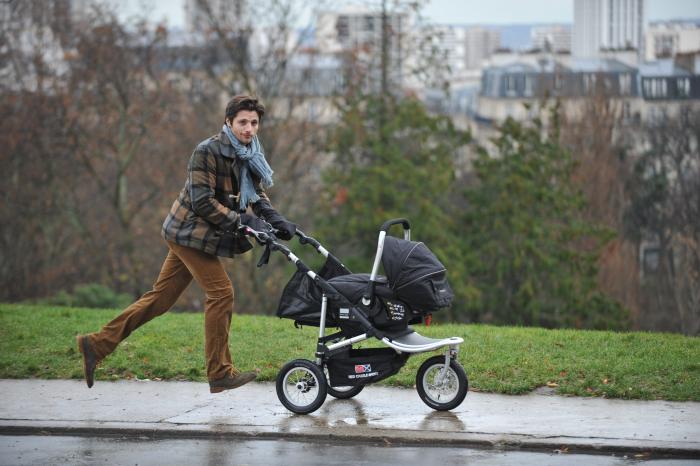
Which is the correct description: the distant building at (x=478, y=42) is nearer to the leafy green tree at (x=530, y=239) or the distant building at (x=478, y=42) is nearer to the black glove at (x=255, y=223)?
the leafy green tree at (x=530, y=239)

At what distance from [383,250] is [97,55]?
31.2 metres

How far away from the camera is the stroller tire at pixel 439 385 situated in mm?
7875

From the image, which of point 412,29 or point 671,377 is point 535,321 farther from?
point 671,377

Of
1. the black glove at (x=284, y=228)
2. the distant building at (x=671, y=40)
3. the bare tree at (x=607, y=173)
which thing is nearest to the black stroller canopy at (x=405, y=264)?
the black glove at (x=284, y=228)

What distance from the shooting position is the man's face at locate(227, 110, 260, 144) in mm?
8164

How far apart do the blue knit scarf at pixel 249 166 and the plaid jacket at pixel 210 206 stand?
5cm

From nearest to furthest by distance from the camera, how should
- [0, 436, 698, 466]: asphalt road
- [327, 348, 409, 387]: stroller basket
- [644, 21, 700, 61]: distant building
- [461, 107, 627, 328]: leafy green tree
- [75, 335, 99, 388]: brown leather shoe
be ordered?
[0, 436, 698, 466]: asphalt road → [327, 348, 409, 387]: stroller basket → [75, 335, 99, 388]: brown leather shoe → [461, 107, 627, 328]: leafy green tree → [644, 21, 700, 61]: distant building

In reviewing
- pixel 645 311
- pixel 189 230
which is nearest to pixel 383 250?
pixel 189 230

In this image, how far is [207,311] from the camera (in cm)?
824

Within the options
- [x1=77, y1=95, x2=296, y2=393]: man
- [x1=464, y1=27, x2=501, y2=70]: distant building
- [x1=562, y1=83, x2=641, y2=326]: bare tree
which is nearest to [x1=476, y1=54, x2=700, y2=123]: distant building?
[x1=562, y1=83, x2=641, y2=326]: bare tree

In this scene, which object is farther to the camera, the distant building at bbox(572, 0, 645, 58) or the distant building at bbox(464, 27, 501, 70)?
the distant building at bbox(464, 27, 501, 70)

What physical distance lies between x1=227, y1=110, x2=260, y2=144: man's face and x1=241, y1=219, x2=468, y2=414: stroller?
0.65 metres

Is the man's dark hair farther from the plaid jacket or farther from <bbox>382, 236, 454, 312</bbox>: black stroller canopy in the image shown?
<bbox>382, 236, 454, 312</bbox>: black stroller canopy

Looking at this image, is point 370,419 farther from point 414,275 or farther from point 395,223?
point 395,223
